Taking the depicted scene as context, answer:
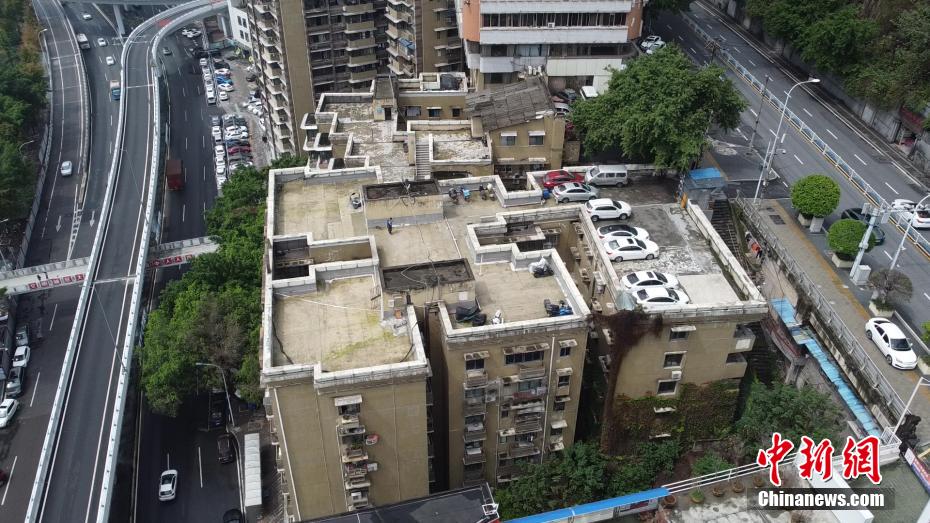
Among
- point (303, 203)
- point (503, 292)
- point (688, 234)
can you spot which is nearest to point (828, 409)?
point (688, 234)

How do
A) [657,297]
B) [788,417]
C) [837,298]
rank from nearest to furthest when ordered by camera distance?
[788,417] → [657,297] → [837,298]

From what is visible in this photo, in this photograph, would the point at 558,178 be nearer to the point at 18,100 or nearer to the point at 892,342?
the point at 892,342

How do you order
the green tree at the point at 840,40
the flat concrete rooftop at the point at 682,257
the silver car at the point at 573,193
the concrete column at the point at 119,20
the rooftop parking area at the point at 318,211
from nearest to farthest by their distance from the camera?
the flat concrete rooftop at the point at 682,257, the rooftop parking area at the point at 318,211, the silver car at the point at 573,193, the green tree at the point at 840,40, the concrete column at the point at 119,20

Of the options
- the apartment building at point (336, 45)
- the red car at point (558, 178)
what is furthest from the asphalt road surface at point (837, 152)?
the apartment building at point (336, 45)

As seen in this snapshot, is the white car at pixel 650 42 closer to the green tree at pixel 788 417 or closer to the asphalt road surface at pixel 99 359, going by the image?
the green tree at pixel 788 417

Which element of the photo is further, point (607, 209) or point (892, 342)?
point (607, 209)

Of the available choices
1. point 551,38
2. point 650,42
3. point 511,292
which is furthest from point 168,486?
point 650,42

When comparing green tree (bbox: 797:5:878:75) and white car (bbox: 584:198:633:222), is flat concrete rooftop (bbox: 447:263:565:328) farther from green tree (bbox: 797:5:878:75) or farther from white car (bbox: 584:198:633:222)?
green tree (bbox: 797:5:878:75)
